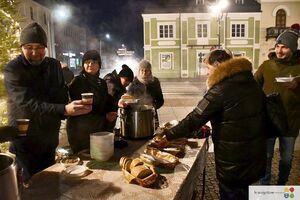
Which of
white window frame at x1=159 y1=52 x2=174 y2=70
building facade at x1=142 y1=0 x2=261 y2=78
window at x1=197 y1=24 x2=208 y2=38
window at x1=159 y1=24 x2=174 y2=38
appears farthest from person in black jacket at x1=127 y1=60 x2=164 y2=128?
window at x1=197 y1=24 x2=208 y2=38

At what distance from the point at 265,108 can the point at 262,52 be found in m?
29.4

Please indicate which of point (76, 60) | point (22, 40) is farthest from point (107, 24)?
point (22, 40)

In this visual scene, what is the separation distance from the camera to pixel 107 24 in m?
67.4

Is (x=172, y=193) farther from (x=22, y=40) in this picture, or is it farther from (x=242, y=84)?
(x=22, y=40)

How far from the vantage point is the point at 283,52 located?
3.68m

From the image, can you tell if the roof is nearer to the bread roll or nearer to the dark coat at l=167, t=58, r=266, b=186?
the dark coat at l=167, t=58, r=266, b=186

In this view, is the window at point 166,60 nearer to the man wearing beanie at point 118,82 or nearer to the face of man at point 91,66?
the man wearing beanie at point 118,82

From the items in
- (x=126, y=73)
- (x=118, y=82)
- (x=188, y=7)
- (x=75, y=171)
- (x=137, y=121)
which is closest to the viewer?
(x=75, y=171)

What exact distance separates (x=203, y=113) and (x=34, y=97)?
1617 millimetres

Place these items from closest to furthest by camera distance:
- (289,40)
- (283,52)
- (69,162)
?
1. (69,162)
2. (289,40)
3. (283,52)

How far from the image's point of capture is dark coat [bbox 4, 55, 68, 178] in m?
2.56

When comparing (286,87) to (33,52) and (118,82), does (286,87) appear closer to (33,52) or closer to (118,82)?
(118,82)

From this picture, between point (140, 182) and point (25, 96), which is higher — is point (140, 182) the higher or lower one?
the lower one

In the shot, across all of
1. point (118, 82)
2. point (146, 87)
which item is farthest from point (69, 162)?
point (146, 87)
